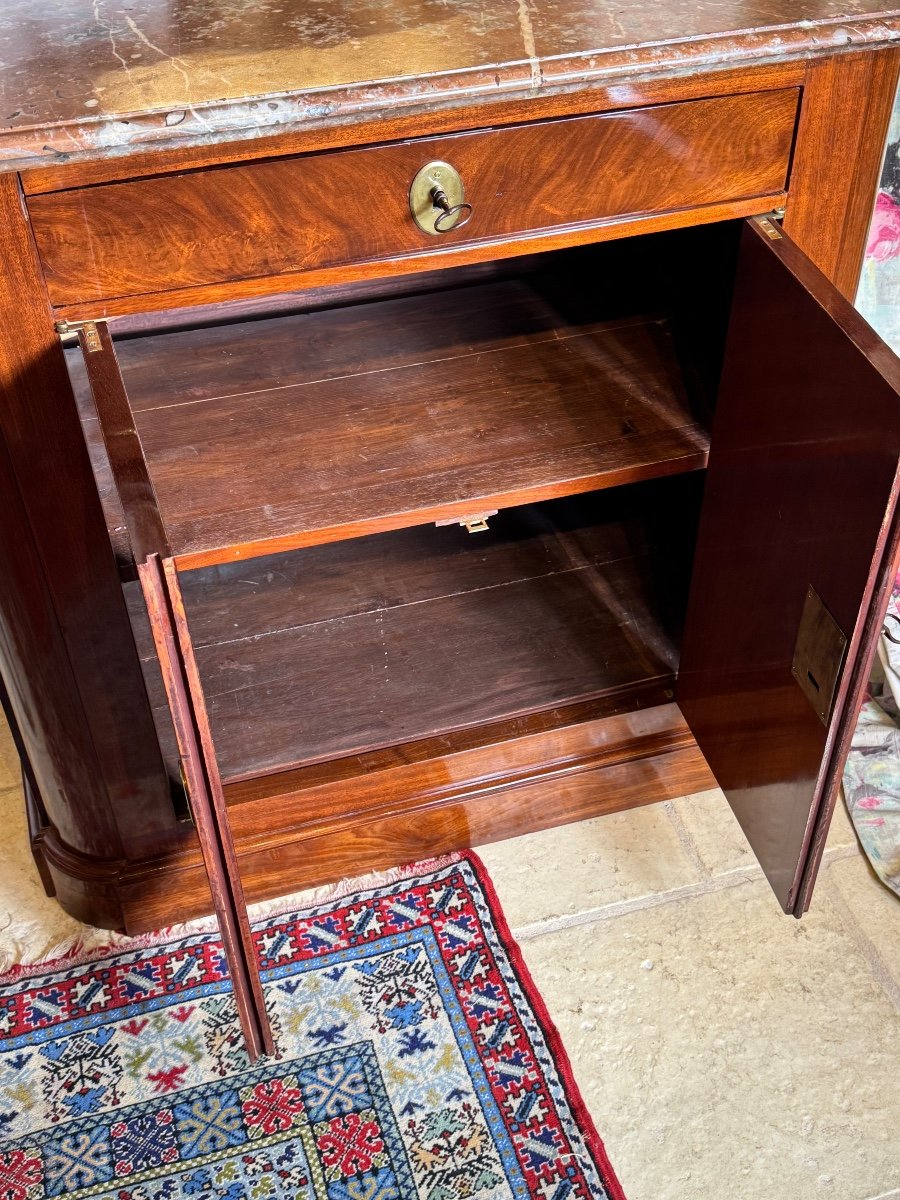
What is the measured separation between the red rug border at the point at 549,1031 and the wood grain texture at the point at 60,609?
0.43m

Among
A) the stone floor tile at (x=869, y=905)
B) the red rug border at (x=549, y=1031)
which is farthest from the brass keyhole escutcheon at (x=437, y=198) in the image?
the stone floor tile at (x=869, y=905)

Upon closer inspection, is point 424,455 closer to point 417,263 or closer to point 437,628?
point 417,263

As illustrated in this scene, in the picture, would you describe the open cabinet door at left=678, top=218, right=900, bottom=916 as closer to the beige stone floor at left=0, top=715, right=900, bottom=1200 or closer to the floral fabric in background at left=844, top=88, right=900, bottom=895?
the beige stone floor at left=0, top=715, right=900, bottom=1200

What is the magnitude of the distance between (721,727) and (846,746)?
0.32 meters

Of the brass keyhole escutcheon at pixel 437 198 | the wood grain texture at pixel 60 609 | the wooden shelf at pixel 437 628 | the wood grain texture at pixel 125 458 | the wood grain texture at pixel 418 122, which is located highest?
the wood grain texture at pixel 418 122

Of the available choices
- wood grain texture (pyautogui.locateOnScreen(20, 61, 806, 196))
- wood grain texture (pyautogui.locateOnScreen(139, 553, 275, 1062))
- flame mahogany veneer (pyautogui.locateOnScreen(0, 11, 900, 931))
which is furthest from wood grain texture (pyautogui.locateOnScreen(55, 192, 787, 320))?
wood grain texture (pyautogui.locateOnScreen(139, 553, 275, 1062))

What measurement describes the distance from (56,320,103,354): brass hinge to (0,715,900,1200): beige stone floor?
32.9 inches

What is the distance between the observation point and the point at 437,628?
1.79 m

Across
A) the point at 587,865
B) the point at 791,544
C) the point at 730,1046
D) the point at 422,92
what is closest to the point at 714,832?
the point at 587,865

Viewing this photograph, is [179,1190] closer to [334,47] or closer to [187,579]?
[187,579]

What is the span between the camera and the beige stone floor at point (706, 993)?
54.9 inches

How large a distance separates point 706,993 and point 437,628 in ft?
1.96

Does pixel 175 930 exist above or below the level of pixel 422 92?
below

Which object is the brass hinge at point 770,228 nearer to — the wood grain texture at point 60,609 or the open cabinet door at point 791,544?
the open cabinet door at point 791,544
